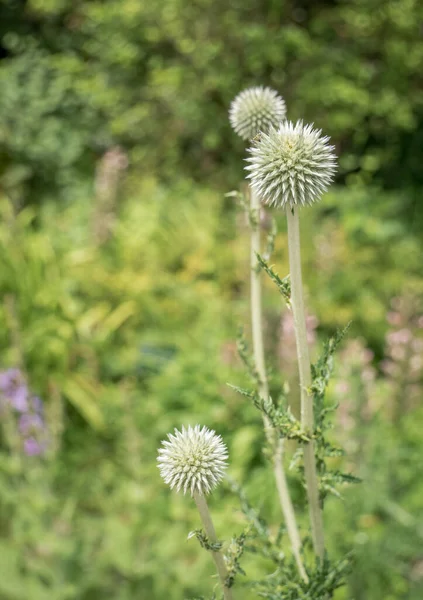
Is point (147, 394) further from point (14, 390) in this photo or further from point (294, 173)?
point (294, 173)

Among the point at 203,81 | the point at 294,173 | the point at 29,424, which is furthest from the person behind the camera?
the point at 203,81

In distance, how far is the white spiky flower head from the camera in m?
0.64

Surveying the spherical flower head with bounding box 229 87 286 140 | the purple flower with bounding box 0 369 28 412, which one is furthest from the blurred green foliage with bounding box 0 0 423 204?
the spherical flower head with bounding box 229 87 286 140

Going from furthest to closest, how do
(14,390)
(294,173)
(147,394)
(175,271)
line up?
(175,271), (147,394), (14,390), (294,173)

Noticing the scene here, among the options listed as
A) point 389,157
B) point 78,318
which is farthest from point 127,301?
point 389,157

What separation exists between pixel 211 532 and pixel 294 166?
1.24ft

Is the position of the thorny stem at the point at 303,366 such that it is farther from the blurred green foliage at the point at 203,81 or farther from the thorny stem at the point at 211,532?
the blurred green foliage at the point at 203,81

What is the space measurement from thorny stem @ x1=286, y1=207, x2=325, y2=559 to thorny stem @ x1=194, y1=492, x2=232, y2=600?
116 millimetres

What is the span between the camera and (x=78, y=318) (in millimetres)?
3635

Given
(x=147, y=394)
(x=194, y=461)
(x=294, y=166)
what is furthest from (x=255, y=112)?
(x=147, y=394)

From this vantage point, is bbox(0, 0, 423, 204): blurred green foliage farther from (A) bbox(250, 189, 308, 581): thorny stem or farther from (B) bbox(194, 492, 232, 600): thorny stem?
(B) bbox(194, 492, 232, 600): thorny stem

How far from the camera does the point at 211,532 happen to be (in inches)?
25.6

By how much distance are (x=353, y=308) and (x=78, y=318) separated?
1.65m

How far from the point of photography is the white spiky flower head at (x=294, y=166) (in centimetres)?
64
